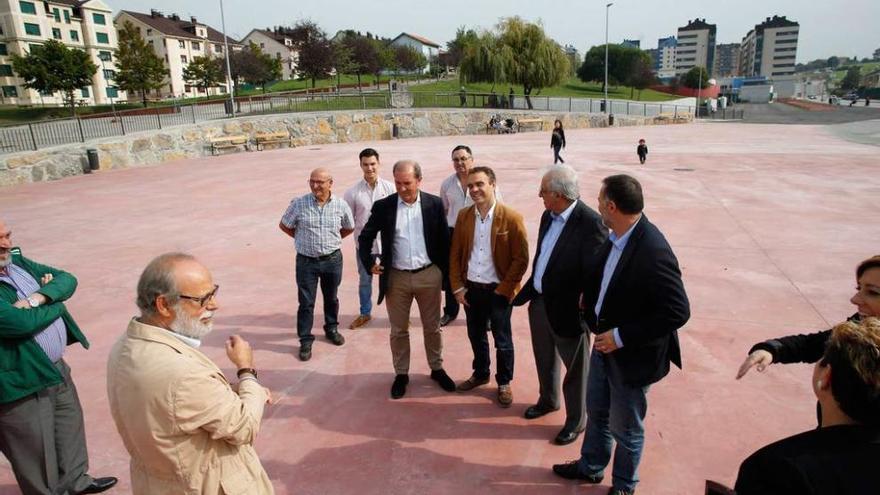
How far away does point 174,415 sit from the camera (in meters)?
1.80

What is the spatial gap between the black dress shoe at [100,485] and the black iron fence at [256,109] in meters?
16.8

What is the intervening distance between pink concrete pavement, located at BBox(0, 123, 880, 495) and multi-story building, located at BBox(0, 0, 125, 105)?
166ft

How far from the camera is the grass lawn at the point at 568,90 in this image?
48591 mm

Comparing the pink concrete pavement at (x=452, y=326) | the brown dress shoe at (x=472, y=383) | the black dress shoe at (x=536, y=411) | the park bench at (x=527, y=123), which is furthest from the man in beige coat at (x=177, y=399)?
the park bench at (x=527, y=123)

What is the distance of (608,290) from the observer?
2850mm

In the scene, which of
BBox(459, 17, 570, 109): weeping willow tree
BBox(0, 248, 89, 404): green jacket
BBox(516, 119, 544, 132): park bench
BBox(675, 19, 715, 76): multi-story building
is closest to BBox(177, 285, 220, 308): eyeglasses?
BBox(0, 248, 89, 404): green jacket

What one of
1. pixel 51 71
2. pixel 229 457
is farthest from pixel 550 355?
pixel 51 71

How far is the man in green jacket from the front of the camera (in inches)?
110

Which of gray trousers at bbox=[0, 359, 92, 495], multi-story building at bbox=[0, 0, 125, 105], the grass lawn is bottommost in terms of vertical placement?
gray trousers at bbox=[0, 359, 92, 495]

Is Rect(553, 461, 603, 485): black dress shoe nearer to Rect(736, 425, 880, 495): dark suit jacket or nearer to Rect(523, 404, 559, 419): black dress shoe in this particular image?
Rect(523, 404, 559, 419): black dress shoe

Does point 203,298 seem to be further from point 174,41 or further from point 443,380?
point 174,41

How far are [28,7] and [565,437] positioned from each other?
75892mm

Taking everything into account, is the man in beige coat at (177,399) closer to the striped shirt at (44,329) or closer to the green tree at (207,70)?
the striped shirt at (44,329)

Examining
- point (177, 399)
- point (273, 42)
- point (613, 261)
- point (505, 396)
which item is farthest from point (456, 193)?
point (273, 42)
